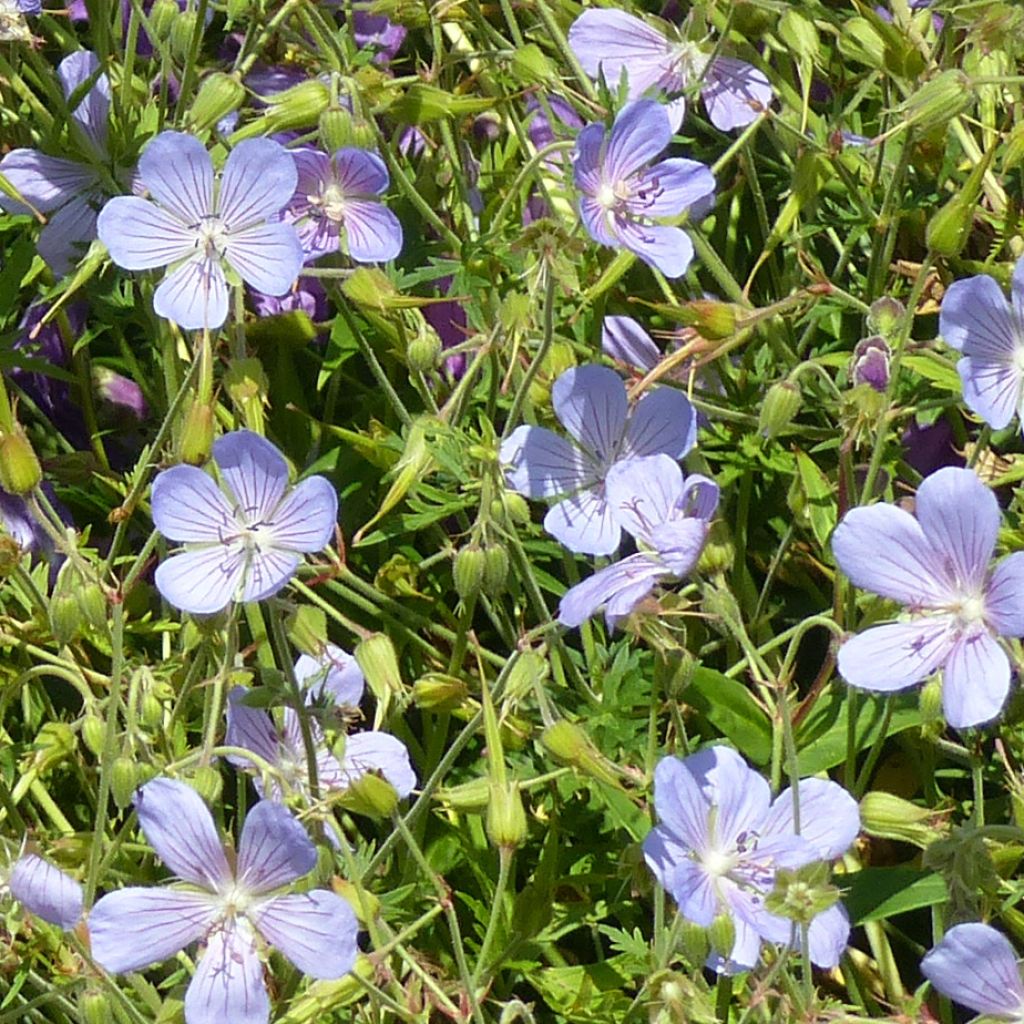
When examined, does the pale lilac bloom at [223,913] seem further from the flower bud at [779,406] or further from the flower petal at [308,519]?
the flower bud at [779,406]

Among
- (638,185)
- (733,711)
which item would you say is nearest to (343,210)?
(638,185)

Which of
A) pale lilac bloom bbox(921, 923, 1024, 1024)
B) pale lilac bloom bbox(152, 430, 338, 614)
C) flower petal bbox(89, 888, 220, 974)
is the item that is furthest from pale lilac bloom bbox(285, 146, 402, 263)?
pale lilac bloom bbox(921, 923, 1024, 1024)

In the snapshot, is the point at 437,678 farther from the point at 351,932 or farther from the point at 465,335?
the point at 465,335

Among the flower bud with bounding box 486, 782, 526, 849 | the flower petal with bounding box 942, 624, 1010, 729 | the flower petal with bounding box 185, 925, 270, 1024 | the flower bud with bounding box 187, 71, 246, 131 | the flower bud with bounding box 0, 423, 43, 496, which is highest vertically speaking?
the flower bud with bounding box 187, 71, 246, 131

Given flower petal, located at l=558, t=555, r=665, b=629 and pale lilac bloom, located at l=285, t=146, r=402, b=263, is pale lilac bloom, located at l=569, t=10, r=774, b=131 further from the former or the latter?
flower petal, located at l=558, t=555, r=665, b=629

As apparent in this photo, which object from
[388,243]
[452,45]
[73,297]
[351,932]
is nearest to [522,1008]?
[351,932]

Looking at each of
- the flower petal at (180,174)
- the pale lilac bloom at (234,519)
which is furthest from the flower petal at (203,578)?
the flower petal at (180,174)
